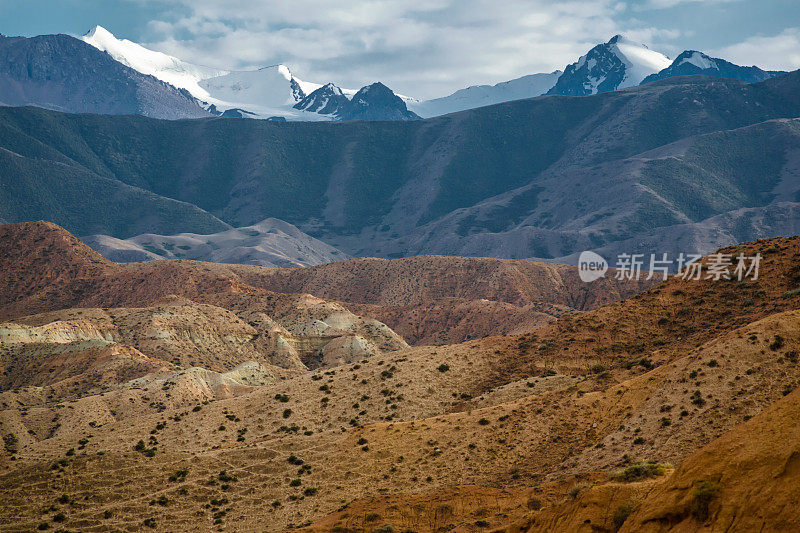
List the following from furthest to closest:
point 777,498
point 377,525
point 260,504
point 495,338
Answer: point 495,338, point 260,504, point 377,525, point 777,498

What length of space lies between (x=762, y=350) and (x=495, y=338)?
2652 centimetres

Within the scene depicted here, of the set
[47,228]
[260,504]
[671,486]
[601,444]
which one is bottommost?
[260,504]

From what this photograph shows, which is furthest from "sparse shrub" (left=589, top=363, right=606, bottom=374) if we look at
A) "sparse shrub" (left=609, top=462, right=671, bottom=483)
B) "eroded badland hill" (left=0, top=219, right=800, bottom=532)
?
"sparse shrub" (left=609, top=462, right=671, bottom=483)

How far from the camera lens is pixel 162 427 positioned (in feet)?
174

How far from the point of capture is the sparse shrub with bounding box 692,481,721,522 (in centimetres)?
1809

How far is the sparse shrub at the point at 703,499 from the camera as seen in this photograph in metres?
18.1

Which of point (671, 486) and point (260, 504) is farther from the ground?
A: point (671, 486)

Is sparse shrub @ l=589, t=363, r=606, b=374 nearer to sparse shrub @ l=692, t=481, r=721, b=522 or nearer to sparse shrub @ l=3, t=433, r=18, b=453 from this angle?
sparse shrub @ l=692, t=481, r=721, b=522

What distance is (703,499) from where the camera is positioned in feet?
59.7

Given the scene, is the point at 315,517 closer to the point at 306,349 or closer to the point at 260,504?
the point at 260,504

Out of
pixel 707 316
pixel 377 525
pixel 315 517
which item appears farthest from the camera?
pixel 707 316

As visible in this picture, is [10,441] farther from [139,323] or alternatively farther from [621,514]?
[621,514]

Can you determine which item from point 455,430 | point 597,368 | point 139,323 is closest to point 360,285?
point 139,323

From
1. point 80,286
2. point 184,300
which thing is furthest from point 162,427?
point 80,286
